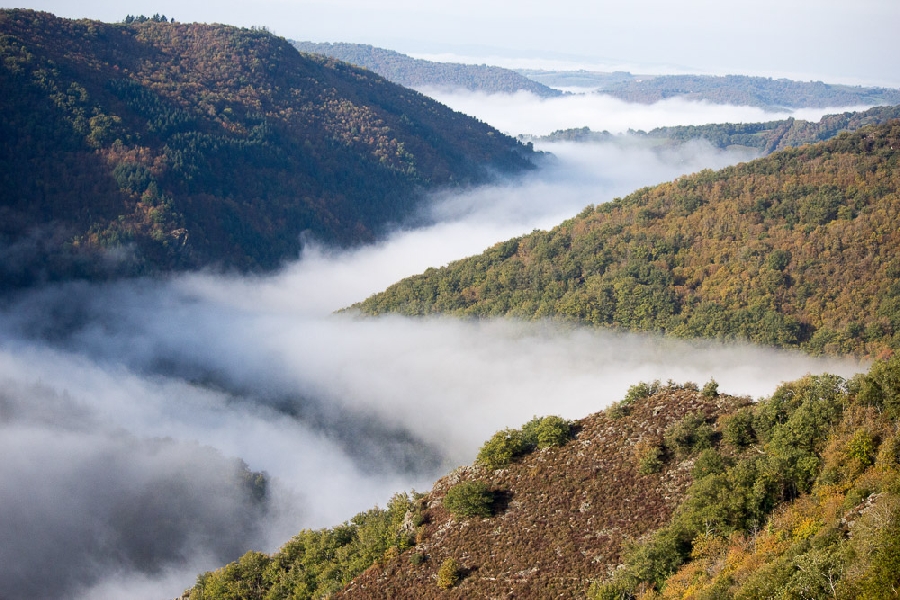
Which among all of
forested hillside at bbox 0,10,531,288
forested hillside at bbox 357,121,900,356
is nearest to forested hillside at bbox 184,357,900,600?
forested hillside at bbox 357,121,900,356

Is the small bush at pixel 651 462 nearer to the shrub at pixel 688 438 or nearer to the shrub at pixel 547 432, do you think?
the shrub at pixel 688 438

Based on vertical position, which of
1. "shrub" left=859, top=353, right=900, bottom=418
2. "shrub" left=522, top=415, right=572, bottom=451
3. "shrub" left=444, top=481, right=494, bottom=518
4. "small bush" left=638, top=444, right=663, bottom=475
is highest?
"shrub" left=859, top=353, right=900, bottom=418

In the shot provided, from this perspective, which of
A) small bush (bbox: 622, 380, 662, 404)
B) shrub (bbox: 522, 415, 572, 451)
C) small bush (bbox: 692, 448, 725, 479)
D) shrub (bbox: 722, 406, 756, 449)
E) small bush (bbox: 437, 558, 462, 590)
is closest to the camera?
small bush (bbox: 692, 448, 725, 479)

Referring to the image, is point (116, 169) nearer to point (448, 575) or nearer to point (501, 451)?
point (501, 451)

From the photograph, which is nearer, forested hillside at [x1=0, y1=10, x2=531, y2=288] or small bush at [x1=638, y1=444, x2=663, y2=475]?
small bush at [x1=638, y1=444, x2=663, y2=475]

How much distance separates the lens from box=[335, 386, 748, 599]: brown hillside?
34.3m

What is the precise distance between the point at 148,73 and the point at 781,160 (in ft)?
485

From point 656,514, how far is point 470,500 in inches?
350

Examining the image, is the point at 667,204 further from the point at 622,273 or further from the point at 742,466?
the point at 742,466

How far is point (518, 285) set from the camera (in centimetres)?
11556

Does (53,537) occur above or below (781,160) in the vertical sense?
below

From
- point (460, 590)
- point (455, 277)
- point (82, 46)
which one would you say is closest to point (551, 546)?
point (460, 590)

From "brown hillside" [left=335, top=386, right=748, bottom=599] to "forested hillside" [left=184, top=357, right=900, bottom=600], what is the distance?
0.09m

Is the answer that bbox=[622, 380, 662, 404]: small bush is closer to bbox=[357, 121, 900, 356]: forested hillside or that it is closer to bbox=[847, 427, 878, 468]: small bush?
bbox=[847, 427, 878, 468]: small bush
